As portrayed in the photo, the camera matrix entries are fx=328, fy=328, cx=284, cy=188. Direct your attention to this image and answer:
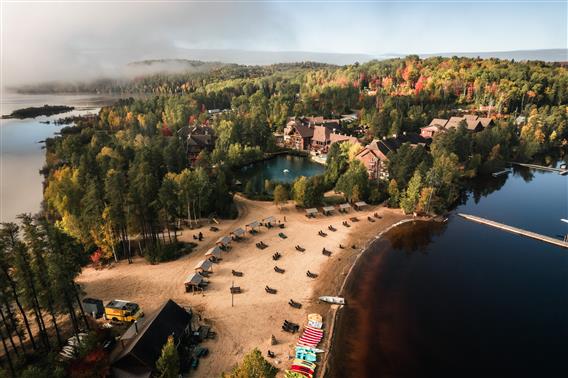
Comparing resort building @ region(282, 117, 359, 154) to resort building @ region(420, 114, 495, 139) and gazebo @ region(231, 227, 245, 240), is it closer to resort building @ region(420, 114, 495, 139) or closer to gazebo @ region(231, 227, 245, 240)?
resort building @ region(420, 114, 495, 139)

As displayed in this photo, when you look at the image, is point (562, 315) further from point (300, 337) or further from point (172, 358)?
point (172, 358)

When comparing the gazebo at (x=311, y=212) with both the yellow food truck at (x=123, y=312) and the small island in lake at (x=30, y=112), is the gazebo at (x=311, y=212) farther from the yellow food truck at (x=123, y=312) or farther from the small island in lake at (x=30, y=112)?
the small island in lake at (x=30, y=112)

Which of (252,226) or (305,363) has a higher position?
(252,226)

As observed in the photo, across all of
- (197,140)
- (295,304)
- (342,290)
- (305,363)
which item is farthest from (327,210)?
(197,140)

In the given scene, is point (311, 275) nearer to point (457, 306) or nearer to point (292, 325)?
point (292, 325)

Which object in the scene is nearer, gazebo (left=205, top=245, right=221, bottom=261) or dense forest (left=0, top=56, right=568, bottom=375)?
dense forest (left=0, top=56, right=568, bottom=375)

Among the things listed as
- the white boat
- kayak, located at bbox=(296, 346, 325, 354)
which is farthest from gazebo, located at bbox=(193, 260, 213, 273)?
→ kayak, located at bbox=(296, 346, 325, 354)

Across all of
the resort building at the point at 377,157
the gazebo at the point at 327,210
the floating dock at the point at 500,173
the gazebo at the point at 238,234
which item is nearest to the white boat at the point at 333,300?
the gazebo at the point at 238,234
